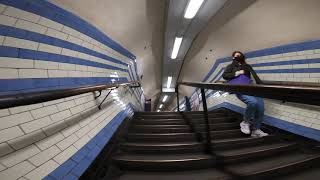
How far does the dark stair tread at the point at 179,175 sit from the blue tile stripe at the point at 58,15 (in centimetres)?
160

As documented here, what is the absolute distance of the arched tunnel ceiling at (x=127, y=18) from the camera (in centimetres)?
259

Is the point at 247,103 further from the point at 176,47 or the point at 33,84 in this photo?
the point at 176,47

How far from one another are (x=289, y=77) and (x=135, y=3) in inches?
129

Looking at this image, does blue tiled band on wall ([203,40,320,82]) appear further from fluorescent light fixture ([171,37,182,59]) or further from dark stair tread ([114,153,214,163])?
dark stair tread ([114,153,214,163])

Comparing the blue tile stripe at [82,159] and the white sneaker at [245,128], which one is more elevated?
the blue tile stripe at [82,159]

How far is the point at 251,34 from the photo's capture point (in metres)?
4.39

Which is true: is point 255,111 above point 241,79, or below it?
below

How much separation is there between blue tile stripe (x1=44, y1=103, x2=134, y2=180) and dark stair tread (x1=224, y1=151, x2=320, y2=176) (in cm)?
133

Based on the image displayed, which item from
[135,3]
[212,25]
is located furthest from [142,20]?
[212,25]

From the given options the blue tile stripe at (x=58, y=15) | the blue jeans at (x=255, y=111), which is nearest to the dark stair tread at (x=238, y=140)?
the blue jeans at (x=255, y=111)

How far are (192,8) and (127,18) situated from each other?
1.50 m

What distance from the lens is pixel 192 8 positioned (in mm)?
4309

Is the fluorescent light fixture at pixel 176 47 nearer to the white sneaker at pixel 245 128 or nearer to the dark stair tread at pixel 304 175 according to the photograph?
the white sneaker at pixel 245 128

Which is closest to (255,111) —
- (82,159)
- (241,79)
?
(241,79)
